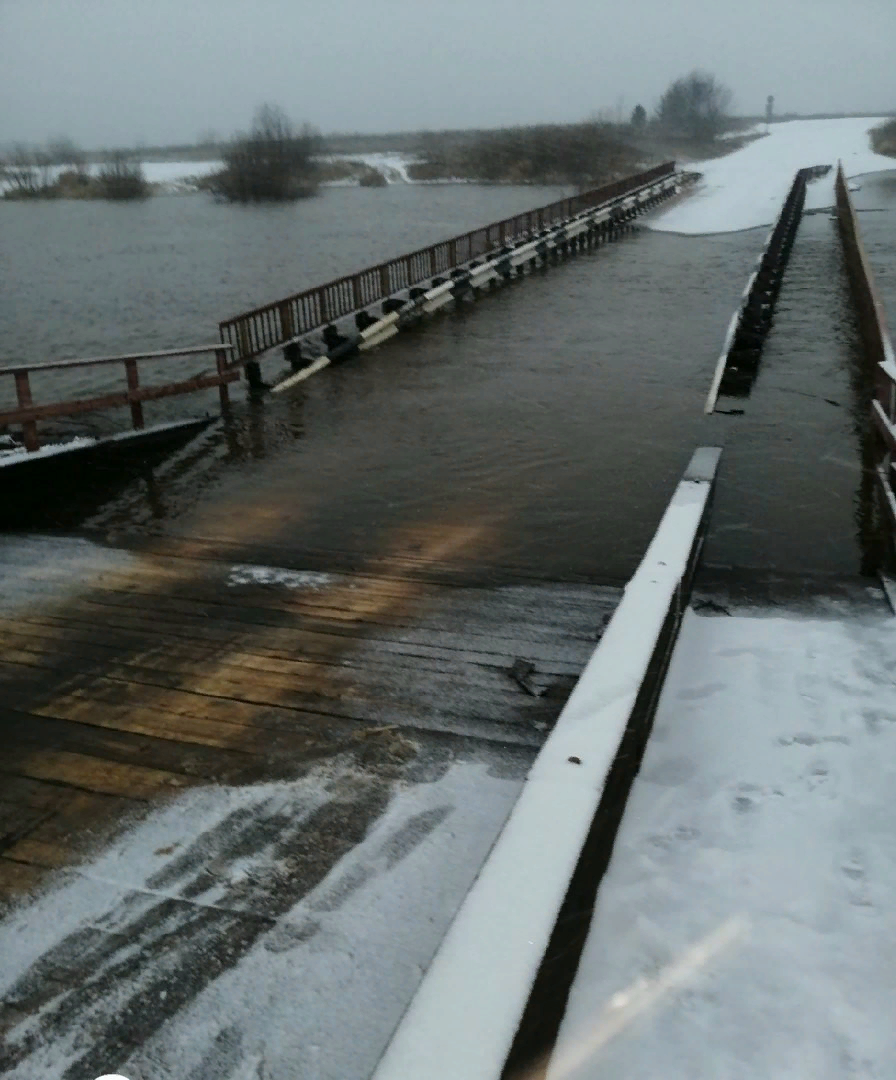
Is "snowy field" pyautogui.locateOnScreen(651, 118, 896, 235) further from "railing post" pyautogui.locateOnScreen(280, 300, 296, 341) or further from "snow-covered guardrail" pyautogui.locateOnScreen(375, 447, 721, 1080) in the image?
"snow-covered guardrail" pyautogui.locateOnScreen(375, 447, 721, 1080)

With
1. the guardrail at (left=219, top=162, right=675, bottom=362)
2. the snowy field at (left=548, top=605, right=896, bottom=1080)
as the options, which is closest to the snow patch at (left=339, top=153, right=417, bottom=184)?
the guardrail at (left=219, top=162, right=675, bottom=362)

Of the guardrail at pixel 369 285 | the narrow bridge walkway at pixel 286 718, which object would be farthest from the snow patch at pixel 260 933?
the guardrail at pixel 369 285

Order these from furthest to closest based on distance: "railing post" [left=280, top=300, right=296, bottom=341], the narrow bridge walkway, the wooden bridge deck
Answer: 1. "railing post" [left=280, top=300, right=296, bottom=341]
2. the wooden bridge deck
3. the narrow bridge walkway

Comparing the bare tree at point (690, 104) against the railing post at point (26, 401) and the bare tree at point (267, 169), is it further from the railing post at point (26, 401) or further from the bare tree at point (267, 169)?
the railing post at point (26, 401)

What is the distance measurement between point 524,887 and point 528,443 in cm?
851

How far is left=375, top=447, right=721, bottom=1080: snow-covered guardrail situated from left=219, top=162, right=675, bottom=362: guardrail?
35.9 feet

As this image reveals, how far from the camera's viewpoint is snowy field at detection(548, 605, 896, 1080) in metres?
2.99

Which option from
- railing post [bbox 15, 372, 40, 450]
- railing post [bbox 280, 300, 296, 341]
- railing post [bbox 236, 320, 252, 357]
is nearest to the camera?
railing post [bbox 15, 372, 40, 450]

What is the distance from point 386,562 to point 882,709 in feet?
12.2

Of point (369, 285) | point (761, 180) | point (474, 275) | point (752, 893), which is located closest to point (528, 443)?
point (752, 893)

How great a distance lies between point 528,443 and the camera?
11.0 meters

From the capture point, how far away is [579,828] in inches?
118

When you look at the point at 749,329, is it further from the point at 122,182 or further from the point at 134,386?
the point at 122,182

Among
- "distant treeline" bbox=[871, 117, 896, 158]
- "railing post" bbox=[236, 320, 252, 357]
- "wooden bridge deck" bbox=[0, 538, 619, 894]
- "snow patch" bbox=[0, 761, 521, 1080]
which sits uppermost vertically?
"distant treeline" bbox=[871, 117, 896, 158]
